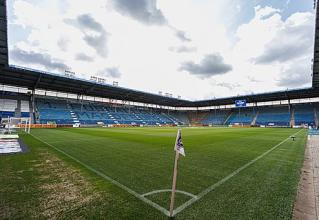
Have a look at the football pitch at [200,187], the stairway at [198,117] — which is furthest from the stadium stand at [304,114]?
the football pitch at [200,187]

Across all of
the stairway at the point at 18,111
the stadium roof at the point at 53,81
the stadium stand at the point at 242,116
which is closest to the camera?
the stadium roof at the point at 53,81

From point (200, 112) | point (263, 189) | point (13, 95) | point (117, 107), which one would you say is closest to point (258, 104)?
point (200, 112)

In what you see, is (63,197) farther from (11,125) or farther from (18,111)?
(18,111)

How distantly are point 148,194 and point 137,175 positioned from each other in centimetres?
169

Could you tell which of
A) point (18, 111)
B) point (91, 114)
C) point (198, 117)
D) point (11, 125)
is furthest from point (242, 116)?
point (18, 111)

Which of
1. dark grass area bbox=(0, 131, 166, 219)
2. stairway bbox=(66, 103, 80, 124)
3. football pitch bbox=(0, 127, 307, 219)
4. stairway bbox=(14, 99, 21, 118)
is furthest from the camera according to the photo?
stairway bbox=(66, 103, 80, 124)

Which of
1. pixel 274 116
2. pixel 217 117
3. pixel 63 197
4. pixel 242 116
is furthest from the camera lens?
pixel 217 117

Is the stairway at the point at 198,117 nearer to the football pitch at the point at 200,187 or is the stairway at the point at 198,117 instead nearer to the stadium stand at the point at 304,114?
the stadium stand at the point at 304,114

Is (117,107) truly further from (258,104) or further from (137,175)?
(137,175)

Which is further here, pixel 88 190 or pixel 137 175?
pixel 137 175

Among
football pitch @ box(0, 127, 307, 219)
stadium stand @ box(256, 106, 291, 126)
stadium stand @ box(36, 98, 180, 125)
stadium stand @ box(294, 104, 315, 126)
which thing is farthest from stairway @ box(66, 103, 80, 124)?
stadium stand @ box(294, 104, 315, 126)

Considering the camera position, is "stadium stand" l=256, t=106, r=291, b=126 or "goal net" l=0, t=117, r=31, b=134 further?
"stadium stand" l=256, t=106, r=291, b=126

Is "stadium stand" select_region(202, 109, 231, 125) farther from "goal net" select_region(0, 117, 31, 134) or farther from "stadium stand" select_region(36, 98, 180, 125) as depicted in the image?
"goal net" select_region(0, 117, 31, 134)

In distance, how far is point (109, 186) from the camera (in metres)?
5.05
